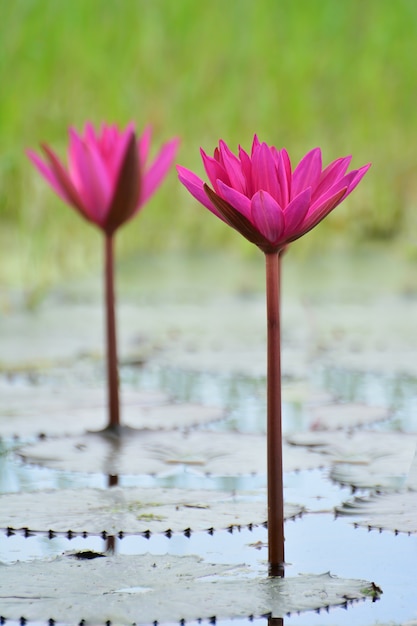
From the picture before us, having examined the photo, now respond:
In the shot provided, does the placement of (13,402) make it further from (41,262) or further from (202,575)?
(41,262)

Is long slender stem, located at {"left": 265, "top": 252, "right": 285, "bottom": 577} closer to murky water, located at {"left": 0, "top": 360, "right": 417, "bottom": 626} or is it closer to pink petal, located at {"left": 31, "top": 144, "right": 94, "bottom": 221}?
murky water, located at {"left": 0, "top": 360, "right": 417, "bottom": 626}

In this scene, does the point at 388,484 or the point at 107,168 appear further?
the point at 107,168

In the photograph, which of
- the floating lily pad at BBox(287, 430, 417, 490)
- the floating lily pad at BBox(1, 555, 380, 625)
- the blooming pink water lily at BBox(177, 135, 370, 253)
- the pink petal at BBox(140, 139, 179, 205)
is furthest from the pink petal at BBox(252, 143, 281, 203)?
the pink petal at BBox(140, 139, 179, 205)

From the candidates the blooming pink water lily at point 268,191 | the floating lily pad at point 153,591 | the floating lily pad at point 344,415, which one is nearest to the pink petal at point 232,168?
the blooming pink water lily at point 268,191

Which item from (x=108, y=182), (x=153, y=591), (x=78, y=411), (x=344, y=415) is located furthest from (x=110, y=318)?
(x=153, y=591)

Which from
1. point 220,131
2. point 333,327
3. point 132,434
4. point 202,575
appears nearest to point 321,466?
point 132,434

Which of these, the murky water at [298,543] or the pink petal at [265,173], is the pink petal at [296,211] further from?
the murky water at [298,543]

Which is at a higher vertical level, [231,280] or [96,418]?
Answer: [231,280]
